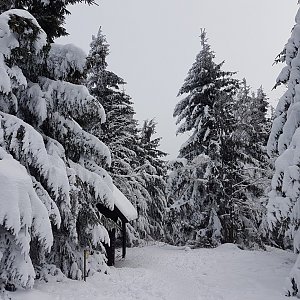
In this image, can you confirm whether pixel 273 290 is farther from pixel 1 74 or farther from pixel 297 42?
pixel 1 74

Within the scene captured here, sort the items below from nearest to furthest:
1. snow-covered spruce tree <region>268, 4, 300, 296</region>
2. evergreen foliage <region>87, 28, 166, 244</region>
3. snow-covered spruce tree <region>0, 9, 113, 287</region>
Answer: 1. snow-covered spruce tree <region>0, 9, 113, 287</region>
2. snow-covered spruce tree <region>268, 4, 300, 296</region>
3. evergreen foliage <region>87, 28, 166, 244</region>

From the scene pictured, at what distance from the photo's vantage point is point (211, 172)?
18.6m

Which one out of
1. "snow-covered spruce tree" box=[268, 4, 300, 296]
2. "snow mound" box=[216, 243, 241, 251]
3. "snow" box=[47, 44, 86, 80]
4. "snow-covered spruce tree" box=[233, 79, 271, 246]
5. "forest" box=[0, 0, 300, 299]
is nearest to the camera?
"forest" box=[0, 0, 300, 299]

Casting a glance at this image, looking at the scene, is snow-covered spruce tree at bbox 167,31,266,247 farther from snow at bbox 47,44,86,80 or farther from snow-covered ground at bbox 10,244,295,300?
snow at bbox 47,44,86,80

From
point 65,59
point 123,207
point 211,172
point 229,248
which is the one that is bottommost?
point 229,248

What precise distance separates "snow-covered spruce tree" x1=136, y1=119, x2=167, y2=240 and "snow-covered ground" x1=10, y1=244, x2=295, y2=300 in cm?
781

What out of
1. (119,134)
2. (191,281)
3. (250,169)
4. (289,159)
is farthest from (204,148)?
(289,159)

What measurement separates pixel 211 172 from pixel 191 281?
864 cm

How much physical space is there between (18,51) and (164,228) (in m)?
22.7

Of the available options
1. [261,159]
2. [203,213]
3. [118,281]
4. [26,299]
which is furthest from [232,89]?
[26,299]

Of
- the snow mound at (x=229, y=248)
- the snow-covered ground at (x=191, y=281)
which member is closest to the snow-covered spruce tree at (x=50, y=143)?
the snow-covered ground at (x=191, y=281)

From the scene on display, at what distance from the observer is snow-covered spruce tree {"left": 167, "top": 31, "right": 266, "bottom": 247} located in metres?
18.7

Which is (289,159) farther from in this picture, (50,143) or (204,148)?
(204,148)

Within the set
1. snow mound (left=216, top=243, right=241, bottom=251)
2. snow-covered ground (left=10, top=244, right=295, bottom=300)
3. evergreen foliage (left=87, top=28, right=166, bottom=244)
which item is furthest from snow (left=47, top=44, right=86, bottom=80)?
snow mound (left=216, top=243, right=241, bottom=251)
